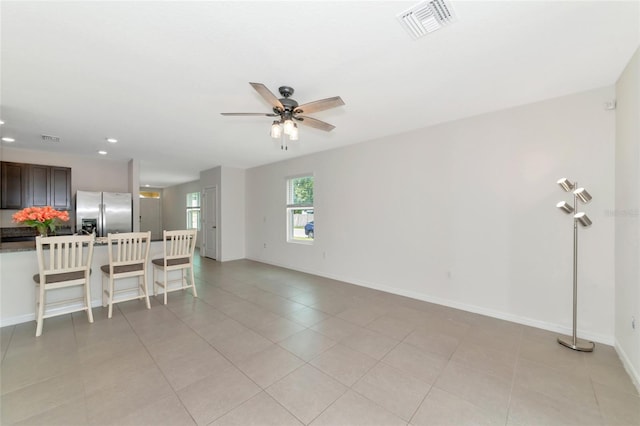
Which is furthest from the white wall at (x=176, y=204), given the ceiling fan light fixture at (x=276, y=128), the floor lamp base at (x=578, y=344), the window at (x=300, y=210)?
the floor lamp base at (x=578, y=344)

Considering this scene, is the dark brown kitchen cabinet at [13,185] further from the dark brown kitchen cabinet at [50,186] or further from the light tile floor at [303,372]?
the light tile floor at [303,372]

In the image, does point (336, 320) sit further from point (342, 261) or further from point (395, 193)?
point (395, 193)

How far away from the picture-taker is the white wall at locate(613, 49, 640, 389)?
1.99 metres

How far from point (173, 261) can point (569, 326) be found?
5.12m

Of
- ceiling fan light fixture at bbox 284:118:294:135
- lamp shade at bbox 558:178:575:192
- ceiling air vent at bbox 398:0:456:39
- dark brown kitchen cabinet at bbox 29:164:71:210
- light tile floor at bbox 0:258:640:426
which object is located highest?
ceiling air vent at bbox 398:0:456:39

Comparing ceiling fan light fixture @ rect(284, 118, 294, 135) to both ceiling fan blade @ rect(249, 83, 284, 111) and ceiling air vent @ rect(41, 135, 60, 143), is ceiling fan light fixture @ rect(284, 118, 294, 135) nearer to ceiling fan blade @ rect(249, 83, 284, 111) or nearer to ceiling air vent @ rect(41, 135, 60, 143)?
ceiling fan blade @ rect(249, 83, 284, 111)

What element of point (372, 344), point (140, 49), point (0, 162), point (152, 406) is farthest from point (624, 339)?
point (0, 162)

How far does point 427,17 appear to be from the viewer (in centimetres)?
161

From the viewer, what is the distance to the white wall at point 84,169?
458 centimetres

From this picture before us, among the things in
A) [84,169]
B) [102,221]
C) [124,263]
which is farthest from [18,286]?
[84,169]

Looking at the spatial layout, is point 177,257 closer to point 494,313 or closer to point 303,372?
point 303,372

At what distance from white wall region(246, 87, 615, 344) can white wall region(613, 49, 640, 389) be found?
0.16 meters

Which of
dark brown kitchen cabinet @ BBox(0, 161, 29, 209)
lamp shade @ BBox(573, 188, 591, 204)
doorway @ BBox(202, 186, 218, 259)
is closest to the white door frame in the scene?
doorway @ BBox(202, 186, 218, 259)

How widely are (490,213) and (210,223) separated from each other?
6.75 m
